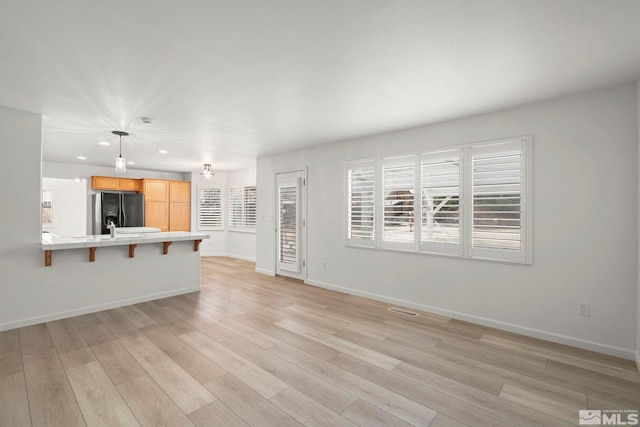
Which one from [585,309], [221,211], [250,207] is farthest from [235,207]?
[585,309]

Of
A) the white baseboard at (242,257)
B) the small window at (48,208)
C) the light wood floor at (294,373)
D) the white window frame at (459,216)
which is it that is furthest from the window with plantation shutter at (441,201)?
the small window at (48,208)

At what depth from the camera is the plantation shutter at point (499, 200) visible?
3.29m

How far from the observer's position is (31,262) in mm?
3545

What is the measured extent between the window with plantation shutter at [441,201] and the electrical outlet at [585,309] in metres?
1.22

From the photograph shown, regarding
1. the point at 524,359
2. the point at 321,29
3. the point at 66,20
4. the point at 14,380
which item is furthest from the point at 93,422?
the point at 524,359

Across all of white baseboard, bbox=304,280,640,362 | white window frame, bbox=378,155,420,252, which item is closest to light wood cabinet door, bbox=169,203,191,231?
white baseboard, bbox=304,280,640,362

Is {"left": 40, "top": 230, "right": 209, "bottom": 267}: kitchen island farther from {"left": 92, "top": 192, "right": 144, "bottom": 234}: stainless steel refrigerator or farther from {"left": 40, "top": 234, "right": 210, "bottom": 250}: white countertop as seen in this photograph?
{"left": 92, "top": 192, "right": 144, "bottom": 234}: stainless steel refrigerator

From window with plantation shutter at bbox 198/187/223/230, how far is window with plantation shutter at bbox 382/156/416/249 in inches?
229

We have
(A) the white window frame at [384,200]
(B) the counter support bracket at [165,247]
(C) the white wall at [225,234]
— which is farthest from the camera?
(C) the white wall at [225,234]

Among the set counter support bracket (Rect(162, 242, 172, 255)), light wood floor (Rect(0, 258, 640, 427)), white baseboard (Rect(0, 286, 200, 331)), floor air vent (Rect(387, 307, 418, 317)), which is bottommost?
light wood floor (Rect(0, 258, 640, 427))

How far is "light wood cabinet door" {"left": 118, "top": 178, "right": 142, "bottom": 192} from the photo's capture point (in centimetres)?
766

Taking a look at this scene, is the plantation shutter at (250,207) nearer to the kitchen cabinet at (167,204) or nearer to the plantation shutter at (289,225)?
the kitchen cabinet at (167,204)

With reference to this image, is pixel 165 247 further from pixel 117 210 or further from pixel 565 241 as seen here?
pixel 565 241

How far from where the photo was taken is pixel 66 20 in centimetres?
184
